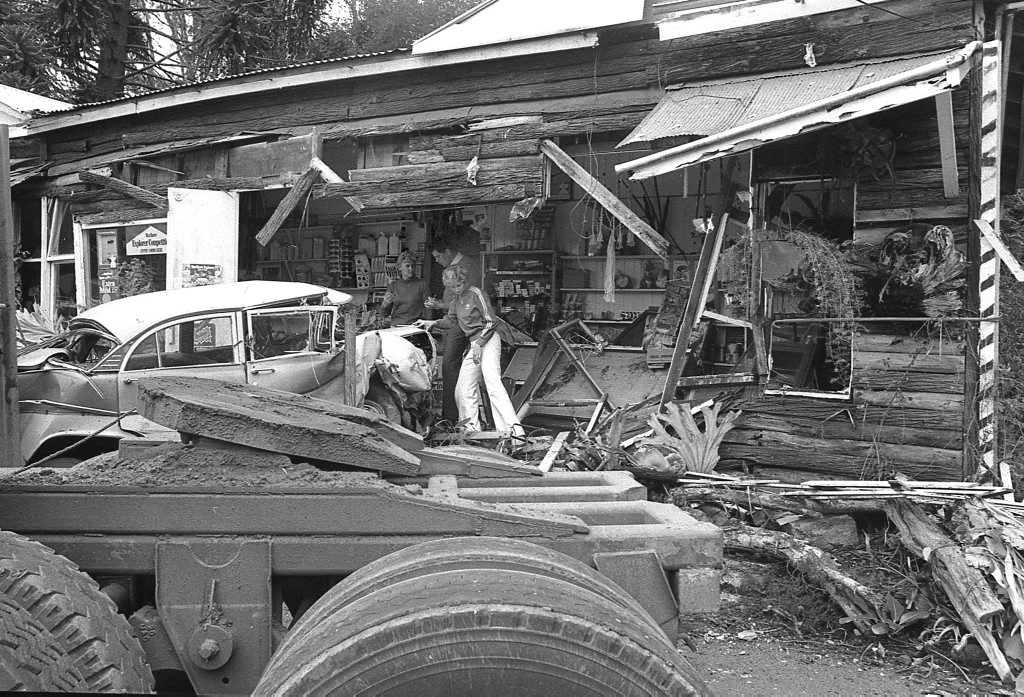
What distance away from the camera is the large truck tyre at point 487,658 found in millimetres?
1875

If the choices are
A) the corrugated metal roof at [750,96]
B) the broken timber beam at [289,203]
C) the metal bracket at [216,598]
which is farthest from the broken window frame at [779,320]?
the metal bracket at [216,598]

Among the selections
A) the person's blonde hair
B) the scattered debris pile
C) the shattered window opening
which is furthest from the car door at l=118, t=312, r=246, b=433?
the shattered window opening

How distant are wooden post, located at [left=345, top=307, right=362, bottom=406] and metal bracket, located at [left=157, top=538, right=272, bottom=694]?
5.52 meters

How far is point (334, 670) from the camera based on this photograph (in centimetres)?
186

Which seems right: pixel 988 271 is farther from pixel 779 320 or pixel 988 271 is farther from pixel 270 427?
pixel 270 427

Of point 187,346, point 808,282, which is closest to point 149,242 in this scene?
point 187,346

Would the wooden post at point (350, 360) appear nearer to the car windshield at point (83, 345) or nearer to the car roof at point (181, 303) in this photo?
the car roof at point (181, 303)

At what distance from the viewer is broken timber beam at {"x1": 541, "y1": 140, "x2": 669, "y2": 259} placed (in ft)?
22.9

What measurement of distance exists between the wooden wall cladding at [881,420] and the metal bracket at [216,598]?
5484 millimetres

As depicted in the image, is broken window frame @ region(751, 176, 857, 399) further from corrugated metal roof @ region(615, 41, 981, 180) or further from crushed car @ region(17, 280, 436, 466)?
crushed car @ region(17, 280, 436, 466)

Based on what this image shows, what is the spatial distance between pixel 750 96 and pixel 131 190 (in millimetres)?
8138

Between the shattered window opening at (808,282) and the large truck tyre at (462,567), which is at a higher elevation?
the shattered window opening at (808,282)

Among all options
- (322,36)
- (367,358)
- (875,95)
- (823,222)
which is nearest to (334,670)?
(875,95)

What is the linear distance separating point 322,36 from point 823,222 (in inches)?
626
